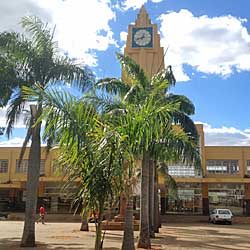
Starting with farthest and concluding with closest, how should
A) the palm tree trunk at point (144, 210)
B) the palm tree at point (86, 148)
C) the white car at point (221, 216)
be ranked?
the white car at point (221, 216)
the palm tree trunk at point (144, 210)
the palm tree at point (86, 148)

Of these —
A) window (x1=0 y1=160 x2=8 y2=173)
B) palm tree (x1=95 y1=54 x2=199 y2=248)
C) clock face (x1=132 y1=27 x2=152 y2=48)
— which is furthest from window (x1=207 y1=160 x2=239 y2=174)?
palm tree (x1=95 y1=54 x2=199 y2=248)

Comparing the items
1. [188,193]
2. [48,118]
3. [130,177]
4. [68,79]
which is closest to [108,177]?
[130,177]

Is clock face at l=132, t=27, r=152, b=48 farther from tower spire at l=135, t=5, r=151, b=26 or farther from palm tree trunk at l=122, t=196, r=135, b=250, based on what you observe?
palm tree trunk at l=122, t=196, r=135, b=250

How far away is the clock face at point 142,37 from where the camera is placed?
175 feet

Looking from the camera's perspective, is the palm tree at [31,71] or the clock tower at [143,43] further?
the clock tower at [143,43]

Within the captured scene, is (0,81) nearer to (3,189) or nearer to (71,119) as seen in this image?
(71,119)

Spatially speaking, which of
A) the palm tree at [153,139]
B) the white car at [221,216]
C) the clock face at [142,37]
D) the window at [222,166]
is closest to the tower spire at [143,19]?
the clock face at [142,37]

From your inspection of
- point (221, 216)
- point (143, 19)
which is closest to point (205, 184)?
point (221, 216)

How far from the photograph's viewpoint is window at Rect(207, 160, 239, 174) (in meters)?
45.7

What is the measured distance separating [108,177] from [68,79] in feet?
31.4

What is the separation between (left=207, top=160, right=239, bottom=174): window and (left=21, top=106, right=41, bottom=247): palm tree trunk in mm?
31192

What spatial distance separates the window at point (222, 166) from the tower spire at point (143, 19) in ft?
64.5

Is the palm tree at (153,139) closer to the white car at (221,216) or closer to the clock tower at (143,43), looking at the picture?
the white car at (221,216)

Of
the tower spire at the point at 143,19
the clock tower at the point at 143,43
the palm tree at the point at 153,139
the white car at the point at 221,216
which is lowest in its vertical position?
the white car at the point at 221,216
